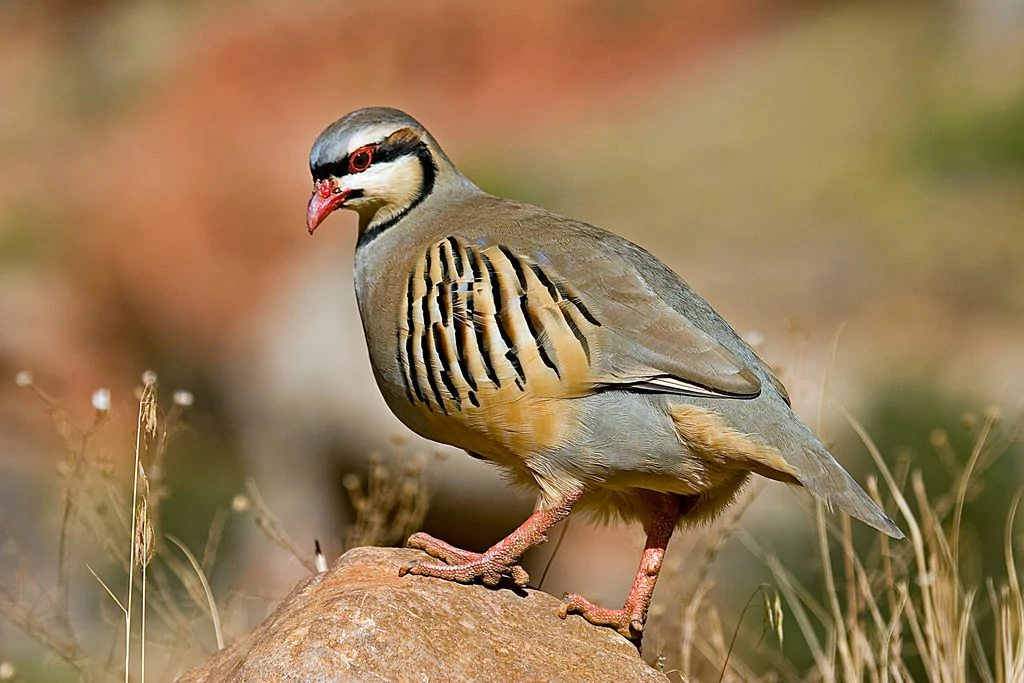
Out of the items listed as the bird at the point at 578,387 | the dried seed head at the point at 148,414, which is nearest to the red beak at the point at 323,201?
the bird at the point at 578,387

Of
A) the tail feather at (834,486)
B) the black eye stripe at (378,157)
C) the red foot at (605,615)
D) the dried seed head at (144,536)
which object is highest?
the black eye stripe at (378,157)

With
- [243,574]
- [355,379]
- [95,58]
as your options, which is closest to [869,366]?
[355,379]

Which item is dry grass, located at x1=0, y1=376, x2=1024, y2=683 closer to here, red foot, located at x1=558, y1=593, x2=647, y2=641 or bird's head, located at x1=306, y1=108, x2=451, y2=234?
red foot, located at x1=558, y1=593, x2=647, y2=641

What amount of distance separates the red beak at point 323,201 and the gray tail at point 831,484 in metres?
1.78

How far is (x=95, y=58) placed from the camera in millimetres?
24062

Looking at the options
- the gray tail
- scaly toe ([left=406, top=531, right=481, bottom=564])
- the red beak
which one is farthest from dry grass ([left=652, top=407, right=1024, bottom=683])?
the red beak

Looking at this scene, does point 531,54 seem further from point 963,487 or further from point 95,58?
point 963,487

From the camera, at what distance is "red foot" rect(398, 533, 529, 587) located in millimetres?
3873

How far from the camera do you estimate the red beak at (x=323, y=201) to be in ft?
14.9

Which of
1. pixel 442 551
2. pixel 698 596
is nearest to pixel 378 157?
pixel 442 551

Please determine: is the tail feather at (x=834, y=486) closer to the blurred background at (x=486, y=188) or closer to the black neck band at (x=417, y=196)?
the blurred background at (x=486, y=188)

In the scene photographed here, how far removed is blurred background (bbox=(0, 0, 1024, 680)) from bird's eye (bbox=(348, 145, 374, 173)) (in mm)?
1032

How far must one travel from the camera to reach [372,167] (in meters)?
4.54

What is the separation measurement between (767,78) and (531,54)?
5.72 metres
